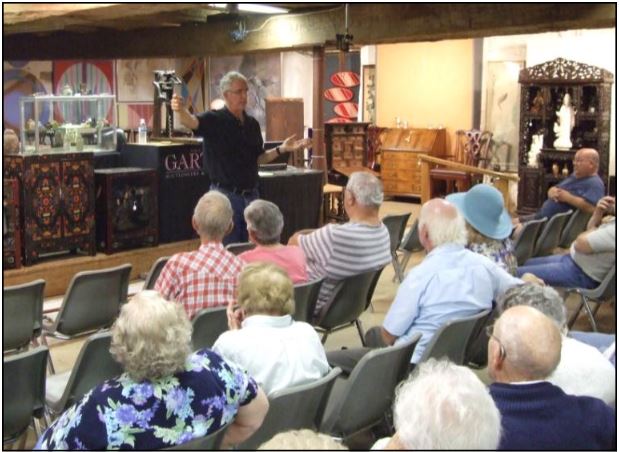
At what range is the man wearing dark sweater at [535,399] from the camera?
2.28 m

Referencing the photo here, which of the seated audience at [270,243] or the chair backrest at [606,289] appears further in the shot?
the chair backrest at [606,289]

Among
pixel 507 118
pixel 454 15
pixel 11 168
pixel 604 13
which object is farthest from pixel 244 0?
pixel 507 118

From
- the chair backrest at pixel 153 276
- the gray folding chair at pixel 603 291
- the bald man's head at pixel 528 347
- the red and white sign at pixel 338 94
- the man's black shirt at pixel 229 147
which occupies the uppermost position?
the red and white sign at pixel 338 94

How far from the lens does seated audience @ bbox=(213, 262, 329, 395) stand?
2850 millimetres

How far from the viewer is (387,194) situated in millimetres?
13711

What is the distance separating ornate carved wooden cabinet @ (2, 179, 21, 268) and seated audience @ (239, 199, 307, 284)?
3.02 m

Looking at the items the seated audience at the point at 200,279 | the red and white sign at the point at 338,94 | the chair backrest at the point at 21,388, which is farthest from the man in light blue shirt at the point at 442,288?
the red and white sign at the point at 338,94

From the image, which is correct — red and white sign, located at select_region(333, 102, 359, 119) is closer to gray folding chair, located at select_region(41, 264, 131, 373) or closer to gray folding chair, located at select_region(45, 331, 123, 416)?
gray folding chair, located at select_region(41, 264, 131, 373)

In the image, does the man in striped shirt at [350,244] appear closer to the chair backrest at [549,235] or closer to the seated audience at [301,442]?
the chair backrest at [549,235]

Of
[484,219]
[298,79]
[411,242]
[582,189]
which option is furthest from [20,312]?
[298,79]

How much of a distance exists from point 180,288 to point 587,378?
187 cm

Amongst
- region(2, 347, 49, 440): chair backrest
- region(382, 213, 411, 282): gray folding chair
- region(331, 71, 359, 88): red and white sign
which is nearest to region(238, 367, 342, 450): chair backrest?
region(2, 347, 49, 440): chair backrest

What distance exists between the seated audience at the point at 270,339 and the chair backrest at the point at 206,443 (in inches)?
13.1

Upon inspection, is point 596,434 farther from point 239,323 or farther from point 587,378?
point 239,323
